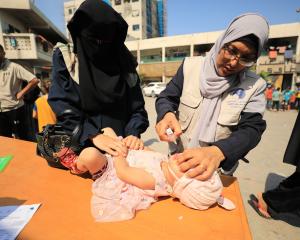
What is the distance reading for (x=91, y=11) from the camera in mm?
1313

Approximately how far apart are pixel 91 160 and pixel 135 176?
11.0 inches

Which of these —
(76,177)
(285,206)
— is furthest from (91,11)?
(285,206)

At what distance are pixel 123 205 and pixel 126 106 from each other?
2.71 feet

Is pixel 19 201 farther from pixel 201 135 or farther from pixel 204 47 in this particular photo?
pixel 204 47

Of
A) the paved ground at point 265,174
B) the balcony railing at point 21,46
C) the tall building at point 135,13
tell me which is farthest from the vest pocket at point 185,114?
the tall building at point 135,13

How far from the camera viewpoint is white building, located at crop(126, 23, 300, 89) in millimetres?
23906

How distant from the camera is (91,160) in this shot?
4.19 ft

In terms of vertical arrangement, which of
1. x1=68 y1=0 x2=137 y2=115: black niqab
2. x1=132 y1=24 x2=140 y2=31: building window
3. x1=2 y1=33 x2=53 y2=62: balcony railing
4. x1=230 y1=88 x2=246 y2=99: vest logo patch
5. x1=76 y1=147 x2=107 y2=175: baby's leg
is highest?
x1=132 y1=24 x2=140 y2=31: building window

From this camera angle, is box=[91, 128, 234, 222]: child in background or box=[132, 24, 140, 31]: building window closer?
box=[91, 128, 234, 222]: child in background

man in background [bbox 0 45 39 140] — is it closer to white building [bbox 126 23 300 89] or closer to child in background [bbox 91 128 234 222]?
child in background [bbox 91 128 234 222]

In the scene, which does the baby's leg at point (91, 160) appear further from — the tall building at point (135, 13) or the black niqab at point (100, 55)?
the tall building at point (135, 13)

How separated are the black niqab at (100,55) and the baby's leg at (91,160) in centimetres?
35

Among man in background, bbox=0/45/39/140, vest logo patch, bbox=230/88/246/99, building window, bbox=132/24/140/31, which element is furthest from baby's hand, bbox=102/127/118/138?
building window, bbox=132/24/140/31

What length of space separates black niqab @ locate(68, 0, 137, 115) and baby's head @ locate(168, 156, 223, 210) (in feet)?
2.53
